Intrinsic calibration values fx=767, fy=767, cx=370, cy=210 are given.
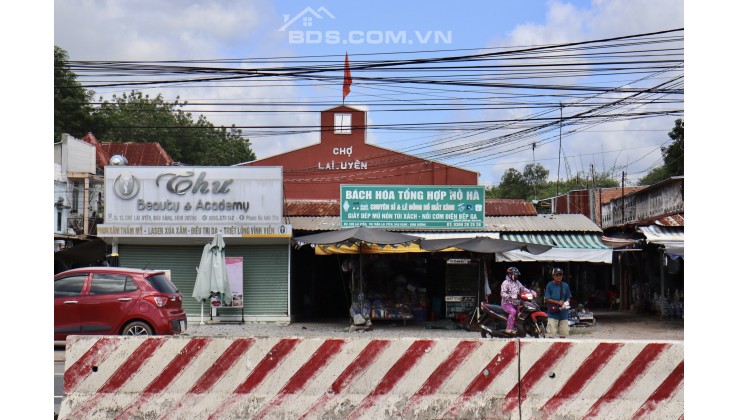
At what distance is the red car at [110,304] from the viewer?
13969 millimetres

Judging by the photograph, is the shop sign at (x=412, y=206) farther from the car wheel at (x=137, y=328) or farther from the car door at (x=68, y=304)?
the car door at (x=68, y=304)

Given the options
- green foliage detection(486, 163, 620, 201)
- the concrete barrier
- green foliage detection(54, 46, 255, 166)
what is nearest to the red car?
the concrete barrier

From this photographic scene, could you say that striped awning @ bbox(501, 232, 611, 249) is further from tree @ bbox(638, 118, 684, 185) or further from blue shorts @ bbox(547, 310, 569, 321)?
tree @ bbox(638, 118, 684, 185)

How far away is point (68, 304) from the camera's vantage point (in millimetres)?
14141

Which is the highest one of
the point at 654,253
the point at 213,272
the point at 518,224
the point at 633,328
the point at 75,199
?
the point at 75,199

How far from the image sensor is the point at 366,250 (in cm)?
1978

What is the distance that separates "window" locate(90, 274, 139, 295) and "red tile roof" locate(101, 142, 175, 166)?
111 feet

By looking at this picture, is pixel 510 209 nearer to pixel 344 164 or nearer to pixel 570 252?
pixel 570 252

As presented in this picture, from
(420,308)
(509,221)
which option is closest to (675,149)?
(509,221)

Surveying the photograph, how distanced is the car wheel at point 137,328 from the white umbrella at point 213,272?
18.9 feet

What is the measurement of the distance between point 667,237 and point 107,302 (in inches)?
563

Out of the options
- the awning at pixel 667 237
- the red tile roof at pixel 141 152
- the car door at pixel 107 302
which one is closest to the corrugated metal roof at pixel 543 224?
the awning at pixel 667 237

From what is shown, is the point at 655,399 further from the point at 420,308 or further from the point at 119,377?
the point at 420,308

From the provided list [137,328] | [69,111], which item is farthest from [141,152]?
[137,328]
